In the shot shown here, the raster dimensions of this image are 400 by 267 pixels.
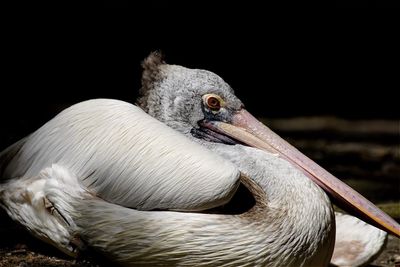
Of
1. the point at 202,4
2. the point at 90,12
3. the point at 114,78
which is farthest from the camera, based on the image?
the point at 202,4

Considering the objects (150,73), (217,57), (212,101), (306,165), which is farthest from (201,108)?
(217,57)

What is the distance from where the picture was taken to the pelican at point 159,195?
9.96 feet

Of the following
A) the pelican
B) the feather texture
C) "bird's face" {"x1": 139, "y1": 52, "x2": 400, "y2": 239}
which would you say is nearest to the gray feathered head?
"bird's face" {"x1": 139, "y1": 52, "x2": 400, "y2": 239}

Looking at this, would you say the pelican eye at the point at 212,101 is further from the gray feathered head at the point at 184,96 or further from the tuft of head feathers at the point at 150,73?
the tuft of head feathers at the point at 150,73

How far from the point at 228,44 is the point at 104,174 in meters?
5.39

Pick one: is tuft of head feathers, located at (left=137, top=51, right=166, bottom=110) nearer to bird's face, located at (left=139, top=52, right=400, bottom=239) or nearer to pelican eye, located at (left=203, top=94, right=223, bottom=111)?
bird's face, located at (left=139, top=52, right=400, bottom=239)

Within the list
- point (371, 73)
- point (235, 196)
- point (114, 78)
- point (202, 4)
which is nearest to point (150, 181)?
point (235, 196)

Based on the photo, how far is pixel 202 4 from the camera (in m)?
8.23

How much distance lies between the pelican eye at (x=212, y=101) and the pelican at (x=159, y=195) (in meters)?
0.21

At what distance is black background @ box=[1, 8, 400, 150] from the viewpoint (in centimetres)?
692

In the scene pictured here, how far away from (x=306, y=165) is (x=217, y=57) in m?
4.73

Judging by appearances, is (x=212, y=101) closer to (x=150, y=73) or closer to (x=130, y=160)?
(x=150, y=73)

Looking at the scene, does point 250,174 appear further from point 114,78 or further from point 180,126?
point 114,78

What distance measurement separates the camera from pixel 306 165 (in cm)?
354
